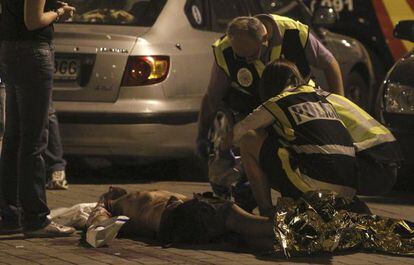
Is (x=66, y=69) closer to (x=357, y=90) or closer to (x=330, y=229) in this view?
(x=330, y=229)

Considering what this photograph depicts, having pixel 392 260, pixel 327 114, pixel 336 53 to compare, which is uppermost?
pixel 327 114

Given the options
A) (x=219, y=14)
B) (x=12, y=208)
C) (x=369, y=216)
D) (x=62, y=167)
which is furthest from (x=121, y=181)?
(x=369, y=216)

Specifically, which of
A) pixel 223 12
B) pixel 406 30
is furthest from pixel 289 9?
pixel 406 30

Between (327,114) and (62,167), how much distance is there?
2.81 meters

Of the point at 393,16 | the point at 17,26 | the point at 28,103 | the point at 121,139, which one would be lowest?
the point at 393,16

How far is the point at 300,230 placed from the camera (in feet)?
25.1

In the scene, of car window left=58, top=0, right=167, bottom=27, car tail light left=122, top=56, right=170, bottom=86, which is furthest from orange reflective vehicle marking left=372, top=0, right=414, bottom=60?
car tail light left=122, top=56, right=170, bottom=86

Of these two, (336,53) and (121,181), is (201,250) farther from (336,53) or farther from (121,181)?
(336,53)

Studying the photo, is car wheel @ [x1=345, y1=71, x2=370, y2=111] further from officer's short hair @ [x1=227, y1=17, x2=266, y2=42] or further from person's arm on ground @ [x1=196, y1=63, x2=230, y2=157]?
officer's short hair @ [x1=227, y1=17, x2=266, y2=42]

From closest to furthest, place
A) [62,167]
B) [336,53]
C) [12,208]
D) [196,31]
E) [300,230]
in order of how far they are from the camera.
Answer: [300,230], [12,208], [62,167], [196,31], [336,53]

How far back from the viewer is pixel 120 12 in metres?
11.0

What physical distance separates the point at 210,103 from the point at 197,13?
2.49 metres

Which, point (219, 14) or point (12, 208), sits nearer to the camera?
point (12, 208)

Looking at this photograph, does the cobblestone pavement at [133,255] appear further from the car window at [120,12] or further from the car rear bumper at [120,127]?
the car window at [120,12]
